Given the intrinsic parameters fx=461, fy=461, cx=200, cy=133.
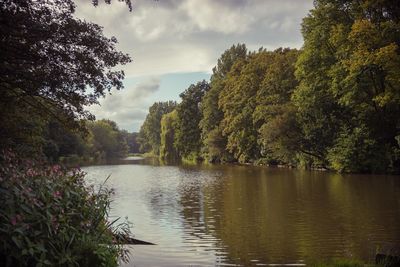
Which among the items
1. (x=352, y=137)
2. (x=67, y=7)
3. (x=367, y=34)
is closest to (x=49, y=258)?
(x=67, y=7)

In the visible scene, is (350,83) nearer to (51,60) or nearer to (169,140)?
(51,60)

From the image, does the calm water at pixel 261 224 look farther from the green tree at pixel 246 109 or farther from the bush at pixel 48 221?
the green tree at pixel 246 109

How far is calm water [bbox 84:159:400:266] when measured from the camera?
10.4m

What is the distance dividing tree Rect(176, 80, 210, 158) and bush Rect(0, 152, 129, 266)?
268 ft

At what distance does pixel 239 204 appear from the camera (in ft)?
64.0

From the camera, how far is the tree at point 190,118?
9035cm

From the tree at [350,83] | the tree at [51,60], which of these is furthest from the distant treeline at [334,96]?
the tree at [51,60]

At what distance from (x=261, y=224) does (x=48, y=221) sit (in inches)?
371

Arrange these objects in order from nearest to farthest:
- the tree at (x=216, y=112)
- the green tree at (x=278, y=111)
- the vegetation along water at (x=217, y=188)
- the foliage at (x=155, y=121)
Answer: the vegetation along water at (x=217, y=188) < the green tree at (x=278, y=111) < the tree at (x=216, y=112) < the foliage at (x=155, y=121)

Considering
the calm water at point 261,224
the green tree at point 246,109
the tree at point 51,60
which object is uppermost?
the green tree at point 246,109

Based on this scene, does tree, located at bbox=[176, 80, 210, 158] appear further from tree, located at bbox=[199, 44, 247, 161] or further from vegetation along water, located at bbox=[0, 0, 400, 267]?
vegetation along water, located at bbox=[0, 0, 400, 267]

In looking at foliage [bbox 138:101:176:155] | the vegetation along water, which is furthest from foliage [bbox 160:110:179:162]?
the vegetation along water

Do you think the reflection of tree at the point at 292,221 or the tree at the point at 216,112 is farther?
the tree at the point at 216,112

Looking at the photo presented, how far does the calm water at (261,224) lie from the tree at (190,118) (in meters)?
65.2
